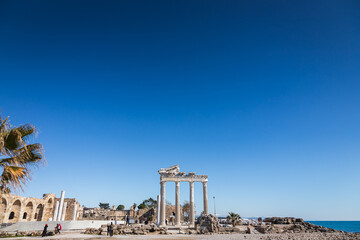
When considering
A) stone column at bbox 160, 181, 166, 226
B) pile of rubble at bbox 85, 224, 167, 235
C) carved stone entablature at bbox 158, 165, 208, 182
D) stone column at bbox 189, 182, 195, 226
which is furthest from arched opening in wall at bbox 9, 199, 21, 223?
stone column at bbox 189, 182, 195, 226

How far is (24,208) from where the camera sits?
38656 millimetres

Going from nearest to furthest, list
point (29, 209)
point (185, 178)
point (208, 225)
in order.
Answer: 1. point (208, 225)
2. point (185, 178)
3. point (29, 209)

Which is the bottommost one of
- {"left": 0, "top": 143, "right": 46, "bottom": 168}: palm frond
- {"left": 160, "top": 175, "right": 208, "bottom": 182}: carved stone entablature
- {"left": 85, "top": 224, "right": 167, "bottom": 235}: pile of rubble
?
{"left": 85, "top": 224, "right": 167, "bottom": 235}: pile of rubble

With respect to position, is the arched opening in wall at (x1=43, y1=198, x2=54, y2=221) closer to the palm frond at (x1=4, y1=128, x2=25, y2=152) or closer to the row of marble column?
the row of marble column

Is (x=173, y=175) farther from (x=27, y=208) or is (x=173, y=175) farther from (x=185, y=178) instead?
(x=27, y=208)

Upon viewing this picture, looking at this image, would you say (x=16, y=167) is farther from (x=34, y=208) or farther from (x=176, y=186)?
(x=34, y=208)

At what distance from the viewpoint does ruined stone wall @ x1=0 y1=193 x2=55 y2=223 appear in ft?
113

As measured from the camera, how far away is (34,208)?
40688 mm

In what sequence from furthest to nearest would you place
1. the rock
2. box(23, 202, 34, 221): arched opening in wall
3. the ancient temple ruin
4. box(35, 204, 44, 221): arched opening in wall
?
box(35, 204, 44, 221): arched opening in wall < box(23, 202, 34, 221): arched opening in wall < the ancient temple ruin < the rock

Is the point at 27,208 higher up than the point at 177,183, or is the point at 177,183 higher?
the point at 177,183

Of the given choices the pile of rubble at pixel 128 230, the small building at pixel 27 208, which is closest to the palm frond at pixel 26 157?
the pile of rubble at pixel 128 230

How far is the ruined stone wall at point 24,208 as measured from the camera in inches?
1361

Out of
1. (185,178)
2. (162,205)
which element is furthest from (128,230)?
(185,178)

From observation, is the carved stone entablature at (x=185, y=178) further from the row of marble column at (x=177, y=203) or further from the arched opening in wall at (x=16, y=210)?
the arched opening in wall at (x=16, y=210)
